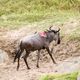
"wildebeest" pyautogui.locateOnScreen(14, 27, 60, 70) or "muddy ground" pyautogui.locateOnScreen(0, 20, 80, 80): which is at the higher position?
"wildebeest" pyautogui.locateOnScreen(14, 27, 60, 70)

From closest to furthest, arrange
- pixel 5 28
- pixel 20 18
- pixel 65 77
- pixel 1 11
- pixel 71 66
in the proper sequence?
pixel 65 77
pixel 71 66
pixel 5 28
pixel 20 18
pixel 1 11

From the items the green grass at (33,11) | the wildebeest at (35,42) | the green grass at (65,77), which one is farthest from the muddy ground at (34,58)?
the green grass at (65,77)

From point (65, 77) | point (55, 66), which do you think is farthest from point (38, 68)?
point (65, 77)

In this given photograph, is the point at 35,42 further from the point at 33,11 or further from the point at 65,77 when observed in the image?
the point at 33,11

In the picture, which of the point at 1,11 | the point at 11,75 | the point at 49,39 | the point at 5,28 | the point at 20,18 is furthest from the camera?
the point at 1,11

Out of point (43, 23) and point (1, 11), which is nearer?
point (43, 23)

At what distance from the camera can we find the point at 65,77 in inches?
299

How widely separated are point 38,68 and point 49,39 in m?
1.13

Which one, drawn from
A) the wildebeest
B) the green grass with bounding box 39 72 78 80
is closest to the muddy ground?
the wildebeest

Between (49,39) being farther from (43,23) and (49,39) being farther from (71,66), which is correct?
(43,23)

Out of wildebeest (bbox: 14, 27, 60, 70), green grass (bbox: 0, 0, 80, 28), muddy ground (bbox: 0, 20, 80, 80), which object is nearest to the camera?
muddy ground (bbox: 0, 20, 80, 80)

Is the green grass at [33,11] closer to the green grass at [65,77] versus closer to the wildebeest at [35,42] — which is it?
the wildebeest at [35,42]

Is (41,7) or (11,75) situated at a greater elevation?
(41,7)

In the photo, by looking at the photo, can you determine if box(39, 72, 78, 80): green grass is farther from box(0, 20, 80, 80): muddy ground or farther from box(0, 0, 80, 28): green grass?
box(0, 0, 80, 28): green grass
